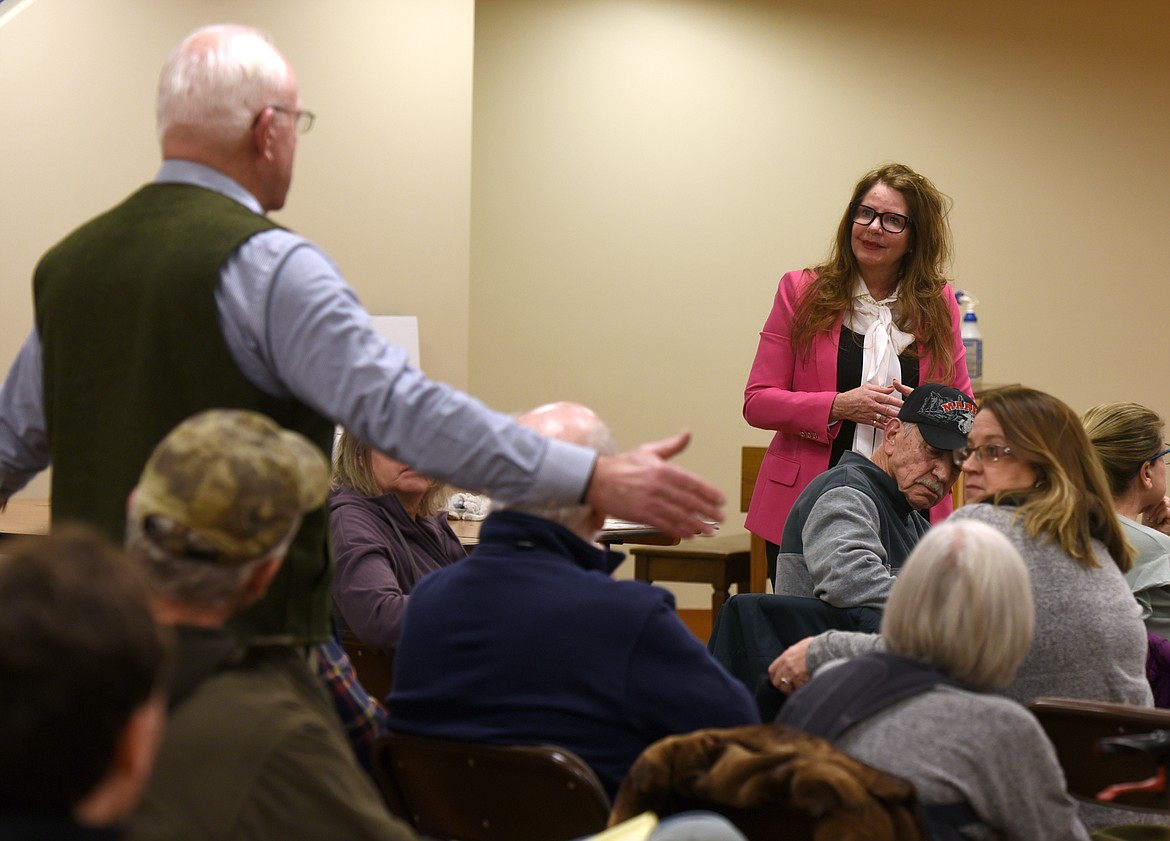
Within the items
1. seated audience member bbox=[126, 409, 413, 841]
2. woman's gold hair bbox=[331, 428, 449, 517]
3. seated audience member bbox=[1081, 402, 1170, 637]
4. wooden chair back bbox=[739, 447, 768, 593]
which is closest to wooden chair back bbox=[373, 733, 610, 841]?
seated audience member bbox=[126, 409, 413, 841]

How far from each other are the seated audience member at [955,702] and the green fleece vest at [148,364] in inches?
27.0

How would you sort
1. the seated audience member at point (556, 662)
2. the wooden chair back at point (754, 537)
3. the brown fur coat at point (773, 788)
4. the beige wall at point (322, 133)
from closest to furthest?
1. the brown fur coat at point (773, 788)
2. the seated audience member at point (556, 662)
3. the wooden chair back at point (754, 537)
4. the beige wall at point (322, 133)

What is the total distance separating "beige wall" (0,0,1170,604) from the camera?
6371 millimetres

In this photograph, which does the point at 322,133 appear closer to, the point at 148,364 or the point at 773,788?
the point at 148,364

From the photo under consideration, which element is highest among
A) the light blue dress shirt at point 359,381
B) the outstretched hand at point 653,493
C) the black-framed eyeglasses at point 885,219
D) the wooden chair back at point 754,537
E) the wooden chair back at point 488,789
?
the black-framed eyeglasses at point 885,219

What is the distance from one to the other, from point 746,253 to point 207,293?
16.7 ft

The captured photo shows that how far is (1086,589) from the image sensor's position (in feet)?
7.22

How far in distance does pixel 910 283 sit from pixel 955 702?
1895mm

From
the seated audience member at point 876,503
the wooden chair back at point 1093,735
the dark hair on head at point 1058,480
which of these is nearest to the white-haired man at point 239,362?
the wooden chair back at point 1093,735

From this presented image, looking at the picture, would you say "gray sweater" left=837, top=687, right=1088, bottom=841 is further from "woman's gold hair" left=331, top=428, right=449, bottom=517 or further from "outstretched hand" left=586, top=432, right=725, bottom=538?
"woman's gold hair" left=331, top=428, right=449, bottom=517

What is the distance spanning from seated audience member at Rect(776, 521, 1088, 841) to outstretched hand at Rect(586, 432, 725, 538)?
34cm

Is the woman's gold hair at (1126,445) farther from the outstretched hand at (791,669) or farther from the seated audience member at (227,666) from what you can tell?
the seated audience member at (227,666)

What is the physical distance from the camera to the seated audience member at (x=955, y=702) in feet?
5.41

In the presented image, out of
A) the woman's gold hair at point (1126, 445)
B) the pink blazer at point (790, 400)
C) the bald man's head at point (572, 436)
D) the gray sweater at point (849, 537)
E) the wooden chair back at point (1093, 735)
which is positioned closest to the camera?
the bald man's head at point (572, 436)
